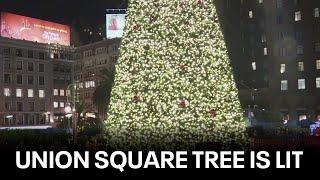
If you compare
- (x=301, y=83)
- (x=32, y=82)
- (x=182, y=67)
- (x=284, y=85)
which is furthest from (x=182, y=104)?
(x=32, y=82)

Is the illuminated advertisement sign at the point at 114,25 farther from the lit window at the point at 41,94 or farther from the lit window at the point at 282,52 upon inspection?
the lit window at the point at 282,52

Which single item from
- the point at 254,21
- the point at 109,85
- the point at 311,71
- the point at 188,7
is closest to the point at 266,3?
the point at 254,21

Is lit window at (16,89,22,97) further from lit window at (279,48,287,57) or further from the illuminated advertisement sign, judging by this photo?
lit window at (279,48,287,57)

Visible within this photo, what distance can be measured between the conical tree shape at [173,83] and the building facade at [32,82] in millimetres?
79631

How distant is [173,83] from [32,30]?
289 feet

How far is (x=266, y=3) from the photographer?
8425 centimetres

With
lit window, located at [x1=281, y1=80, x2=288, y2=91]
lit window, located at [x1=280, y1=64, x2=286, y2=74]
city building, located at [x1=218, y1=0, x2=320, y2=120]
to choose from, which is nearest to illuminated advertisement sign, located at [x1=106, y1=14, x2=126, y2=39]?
city building, located at [x1=218, y1=0, x2=320, y2=120]

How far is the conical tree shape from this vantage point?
21844 mm

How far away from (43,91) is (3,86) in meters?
10.1

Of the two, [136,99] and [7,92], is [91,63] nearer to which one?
[7,92]

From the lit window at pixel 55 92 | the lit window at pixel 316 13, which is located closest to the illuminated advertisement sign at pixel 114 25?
the lit window at pixel 55 92

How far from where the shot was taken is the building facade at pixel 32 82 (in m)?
99.6

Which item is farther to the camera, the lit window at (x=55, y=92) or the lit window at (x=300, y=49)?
the lit window at (x=55, y=92)

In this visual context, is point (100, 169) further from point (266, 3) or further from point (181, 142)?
point (266, 3)
